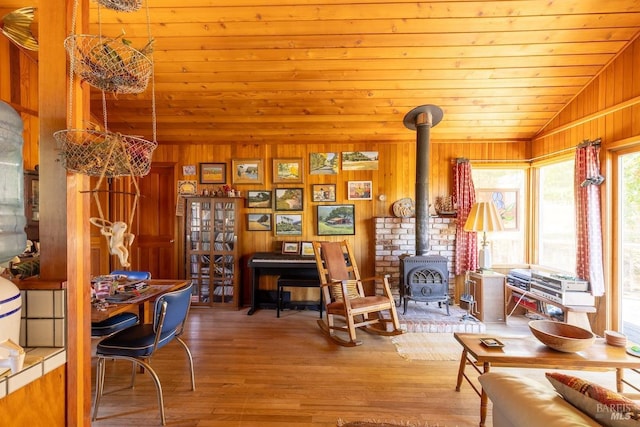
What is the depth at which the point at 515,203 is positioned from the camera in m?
4.29

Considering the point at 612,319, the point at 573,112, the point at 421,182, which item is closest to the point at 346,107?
the point at 421,182

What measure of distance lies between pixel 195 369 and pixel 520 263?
4342 millimetres

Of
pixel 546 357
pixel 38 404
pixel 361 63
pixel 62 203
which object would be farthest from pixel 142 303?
pixel 361 63

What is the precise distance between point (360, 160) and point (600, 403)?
3712mm

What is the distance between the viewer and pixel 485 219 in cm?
347

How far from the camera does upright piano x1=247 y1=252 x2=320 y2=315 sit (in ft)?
12.7

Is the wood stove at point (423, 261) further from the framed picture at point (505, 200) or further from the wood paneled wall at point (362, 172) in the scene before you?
the framed picture at point (505, 200)

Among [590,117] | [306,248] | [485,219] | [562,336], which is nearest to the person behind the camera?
[562,336]

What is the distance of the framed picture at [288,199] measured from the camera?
439 cm

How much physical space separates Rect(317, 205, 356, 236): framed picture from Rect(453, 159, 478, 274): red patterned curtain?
1.46 m

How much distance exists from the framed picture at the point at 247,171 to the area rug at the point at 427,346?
2834mm

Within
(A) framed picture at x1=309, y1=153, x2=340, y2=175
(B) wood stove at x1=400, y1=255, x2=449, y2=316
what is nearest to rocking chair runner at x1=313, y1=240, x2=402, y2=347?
(B) wood stove at x1=400, y1=255, x2=449, y2=316

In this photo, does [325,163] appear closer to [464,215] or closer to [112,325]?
[464,215]

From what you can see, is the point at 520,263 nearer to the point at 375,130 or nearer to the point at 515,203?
the point at 515,203
